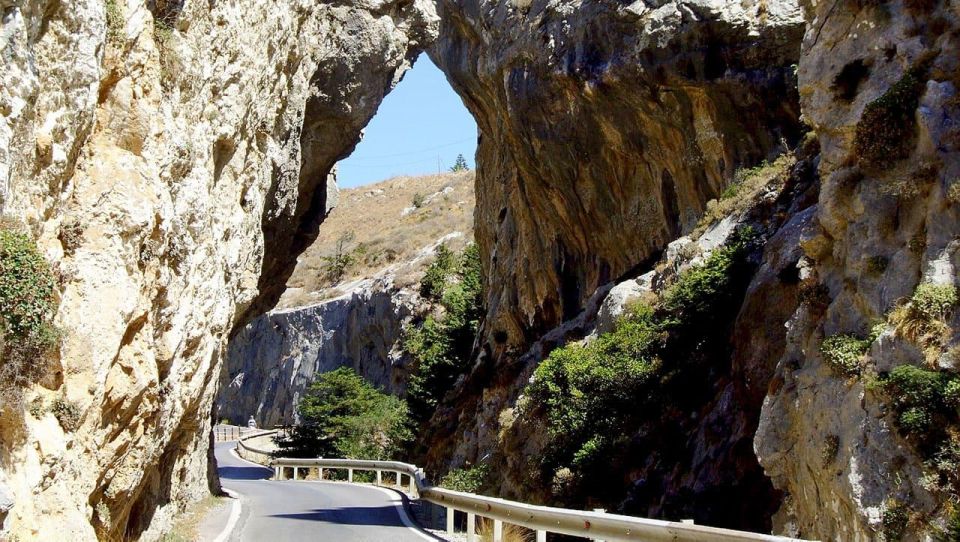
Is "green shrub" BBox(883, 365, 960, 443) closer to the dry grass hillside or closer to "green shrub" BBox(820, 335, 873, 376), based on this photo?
"green shrub" BBox(820, 335, 873, 376)

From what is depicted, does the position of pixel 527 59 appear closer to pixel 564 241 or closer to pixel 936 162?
pixel 564 241

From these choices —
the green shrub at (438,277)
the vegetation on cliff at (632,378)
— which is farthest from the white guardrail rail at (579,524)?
the green shrub at (438,277)

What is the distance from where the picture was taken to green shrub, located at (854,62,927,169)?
11.5 meters

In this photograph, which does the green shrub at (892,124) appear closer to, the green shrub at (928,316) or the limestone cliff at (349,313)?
the green shrub at (928,316)

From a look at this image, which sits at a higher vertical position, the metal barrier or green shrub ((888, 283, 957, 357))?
green shrub ((888, 283, 957, 357))

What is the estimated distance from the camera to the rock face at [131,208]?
8055 mm

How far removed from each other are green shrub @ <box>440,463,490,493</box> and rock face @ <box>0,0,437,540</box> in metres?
6.69

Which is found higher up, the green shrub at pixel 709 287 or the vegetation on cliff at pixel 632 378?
the green shrub at pixel 709 287

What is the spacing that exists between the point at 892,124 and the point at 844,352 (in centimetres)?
331

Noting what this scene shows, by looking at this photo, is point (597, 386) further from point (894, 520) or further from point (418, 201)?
point (418, 201)

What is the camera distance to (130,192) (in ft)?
34.3

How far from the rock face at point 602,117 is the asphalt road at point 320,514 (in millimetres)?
13214

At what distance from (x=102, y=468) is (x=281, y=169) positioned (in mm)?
13644

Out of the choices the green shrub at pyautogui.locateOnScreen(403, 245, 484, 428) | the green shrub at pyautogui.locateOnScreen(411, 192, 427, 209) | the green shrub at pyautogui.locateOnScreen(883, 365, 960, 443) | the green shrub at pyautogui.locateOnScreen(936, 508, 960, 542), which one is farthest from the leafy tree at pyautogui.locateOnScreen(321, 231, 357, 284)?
the green shrub at pyautogui.locateOnScreen(936, 508, 960, 542)
